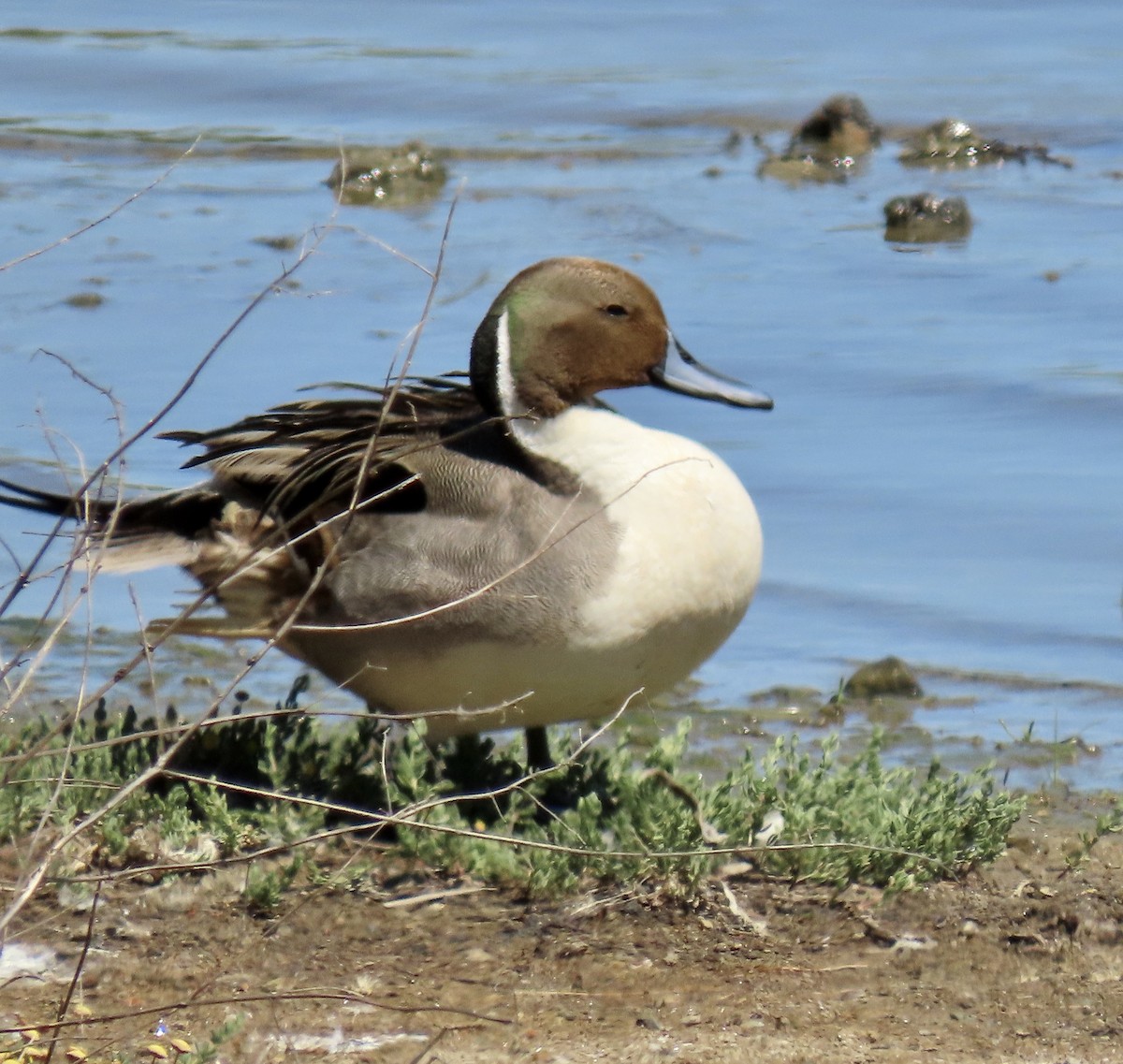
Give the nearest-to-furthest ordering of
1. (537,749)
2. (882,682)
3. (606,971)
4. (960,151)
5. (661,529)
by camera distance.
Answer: (606,971)
(661,529)
(537,749)
(882,682)
(960,151)

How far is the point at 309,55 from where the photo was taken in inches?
540

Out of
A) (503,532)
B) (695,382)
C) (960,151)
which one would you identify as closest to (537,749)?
(503,532)

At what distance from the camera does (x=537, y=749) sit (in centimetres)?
389

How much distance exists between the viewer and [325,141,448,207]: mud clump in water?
9.83 metres

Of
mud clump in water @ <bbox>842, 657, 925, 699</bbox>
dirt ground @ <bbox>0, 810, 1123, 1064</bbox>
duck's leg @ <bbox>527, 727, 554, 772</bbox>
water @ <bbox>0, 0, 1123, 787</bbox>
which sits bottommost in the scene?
mud clump in water @ <bbox>842, 657, 925, 699</bbox>

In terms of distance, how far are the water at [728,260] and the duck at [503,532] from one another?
0.51 metres

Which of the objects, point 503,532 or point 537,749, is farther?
point 537,749

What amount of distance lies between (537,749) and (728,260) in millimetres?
5098

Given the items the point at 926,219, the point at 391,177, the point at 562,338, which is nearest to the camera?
the point at 562,338

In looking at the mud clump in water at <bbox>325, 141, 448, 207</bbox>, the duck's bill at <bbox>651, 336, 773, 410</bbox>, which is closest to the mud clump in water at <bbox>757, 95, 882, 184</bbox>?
the mud clump in water at <bbox>325, 141, 448, 207</bbox>

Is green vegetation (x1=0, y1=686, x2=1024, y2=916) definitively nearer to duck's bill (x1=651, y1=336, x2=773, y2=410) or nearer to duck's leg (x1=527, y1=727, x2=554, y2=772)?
duck's leg (x1=527, y1=727, x2=554, y2=772)

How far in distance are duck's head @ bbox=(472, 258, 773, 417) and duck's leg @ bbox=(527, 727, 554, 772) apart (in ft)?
2.00

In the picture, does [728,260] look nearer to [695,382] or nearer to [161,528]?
[695,382]

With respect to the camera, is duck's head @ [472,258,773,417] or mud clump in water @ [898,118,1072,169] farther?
mud clump in water @ [898,118,1072,169]
